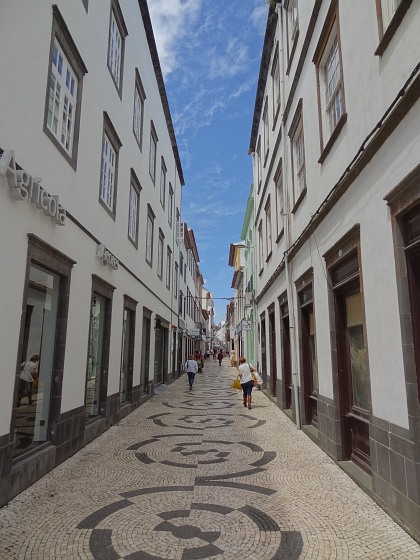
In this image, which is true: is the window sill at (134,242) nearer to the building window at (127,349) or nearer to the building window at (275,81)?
the building window at (127,349)

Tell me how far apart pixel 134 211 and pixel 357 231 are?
8.36 m

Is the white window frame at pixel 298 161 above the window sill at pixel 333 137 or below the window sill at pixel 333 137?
above

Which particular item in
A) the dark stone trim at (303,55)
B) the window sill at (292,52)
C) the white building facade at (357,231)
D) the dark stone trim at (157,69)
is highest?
the dark stone trim at (157,69)

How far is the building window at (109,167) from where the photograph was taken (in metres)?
9.05

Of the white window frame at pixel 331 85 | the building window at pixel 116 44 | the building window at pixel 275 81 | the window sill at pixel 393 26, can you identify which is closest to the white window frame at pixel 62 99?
the building window at pixel 116 44

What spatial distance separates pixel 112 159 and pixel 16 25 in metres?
4.91

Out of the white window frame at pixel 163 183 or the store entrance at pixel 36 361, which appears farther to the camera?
the white window frame at pixel 163 183

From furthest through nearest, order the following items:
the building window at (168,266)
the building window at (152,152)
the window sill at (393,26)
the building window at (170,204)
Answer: the building window at (170,204), the building window at (168,266), the building window at (152,152), the window sill at (393,26)

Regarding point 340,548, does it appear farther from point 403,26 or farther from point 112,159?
point 112,159

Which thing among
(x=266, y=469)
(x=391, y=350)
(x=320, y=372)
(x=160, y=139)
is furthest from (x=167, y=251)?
(x=391, y=350)

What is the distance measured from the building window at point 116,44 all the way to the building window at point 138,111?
1740mm

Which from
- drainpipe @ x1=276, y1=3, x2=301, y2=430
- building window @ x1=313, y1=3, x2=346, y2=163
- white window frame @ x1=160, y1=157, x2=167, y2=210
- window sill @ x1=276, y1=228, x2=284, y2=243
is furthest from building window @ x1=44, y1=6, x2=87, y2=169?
white window frame @ x1=160, y1=157, x2=167, y2=210

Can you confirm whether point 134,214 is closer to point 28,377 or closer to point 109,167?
point 109,167

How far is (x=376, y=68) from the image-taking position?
4766 mm
